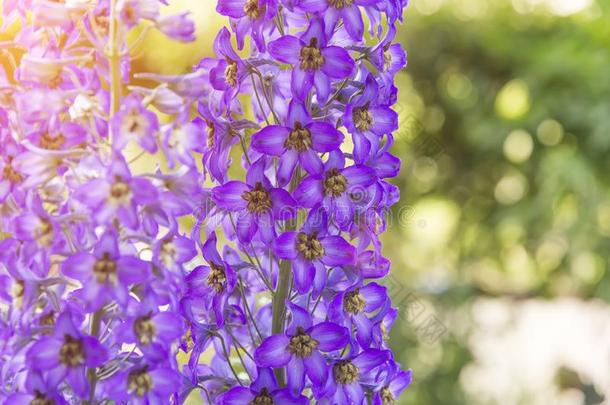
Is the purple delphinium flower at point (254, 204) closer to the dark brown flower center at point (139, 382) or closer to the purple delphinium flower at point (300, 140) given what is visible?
the purple delphinium flower at point (300, 140)

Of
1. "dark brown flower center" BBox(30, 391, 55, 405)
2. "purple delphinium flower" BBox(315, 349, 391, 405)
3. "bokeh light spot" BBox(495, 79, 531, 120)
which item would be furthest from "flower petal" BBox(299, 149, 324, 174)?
"bokeh light spot" BBox(495, 79, 531, 120)

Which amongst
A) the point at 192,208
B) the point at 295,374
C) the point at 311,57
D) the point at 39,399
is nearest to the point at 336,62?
the point at 311,57

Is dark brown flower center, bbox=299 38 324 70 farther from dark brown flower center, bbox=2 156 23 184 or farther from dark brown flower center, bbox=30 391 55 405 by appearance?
dark brown flower center, bbox=30 391 55 405

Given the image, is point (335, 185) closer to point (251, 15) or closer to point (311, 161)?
point (311, 161)

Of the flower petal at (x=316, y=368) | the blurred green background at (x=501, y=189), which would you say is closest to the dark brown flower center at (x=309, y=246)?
the flower petal at (x=316, y=368)

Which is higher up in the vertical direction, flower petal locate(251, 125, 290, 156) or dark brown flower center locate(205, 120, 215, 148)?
flower petal locate(251, 125, 290, 156)
